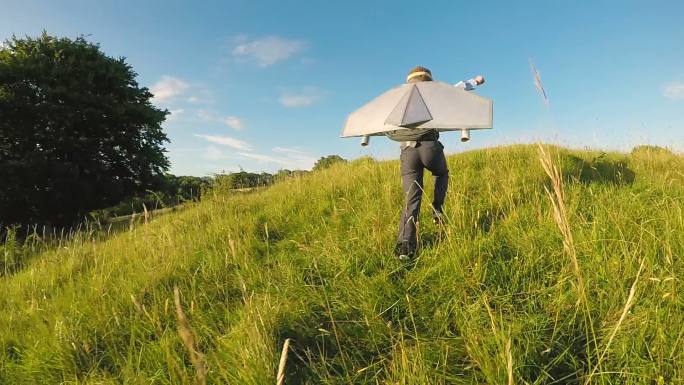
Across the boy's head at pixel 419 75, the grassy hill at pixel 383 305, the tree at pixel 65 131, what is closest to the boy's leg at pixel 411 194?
the grassy hill at pixel 383 305

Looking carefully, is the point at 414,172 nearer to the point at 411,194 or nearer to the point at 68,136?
the point at 411,194

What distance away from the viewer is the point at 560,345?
2184 mm

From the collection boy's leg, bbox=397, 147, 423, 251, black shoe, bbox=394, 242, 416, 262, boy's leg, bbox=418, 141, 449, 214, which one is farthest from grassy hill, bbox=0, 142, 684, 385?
boy's leg, bbox=418, 141, 449, 214

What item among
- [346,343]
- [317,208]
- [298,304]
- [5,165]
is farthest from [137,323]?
[5,165]

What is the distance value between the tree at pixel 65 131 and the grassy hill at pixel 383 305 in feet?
43.9

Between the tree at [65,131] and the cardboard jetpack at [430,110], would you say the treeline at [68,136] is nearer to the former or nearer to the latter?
the tree at [65,131]

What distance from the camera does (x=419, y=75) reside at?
3.76 meters

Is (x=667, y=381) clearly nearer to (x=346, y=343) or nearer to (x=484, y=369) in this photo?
(x=484, y=369)

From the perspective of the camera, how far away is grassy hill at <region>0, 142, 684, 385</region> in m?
2.09

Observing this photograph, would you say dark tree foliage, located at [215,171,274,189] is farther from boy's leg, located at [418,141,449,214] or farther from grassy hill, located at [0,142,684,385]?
boy's leg, located at [418,141,449,214]

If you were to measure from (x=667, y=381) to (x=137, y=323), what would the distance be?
374 cm

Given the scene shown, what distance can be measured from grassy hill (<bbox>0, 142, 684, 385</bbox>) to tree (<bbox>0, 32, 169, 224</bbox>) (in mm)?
13392

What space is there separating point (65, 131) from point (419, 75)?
19.4 m

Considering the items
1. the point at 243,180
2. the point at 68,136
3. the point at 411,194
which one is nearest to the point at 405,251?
the point at 411,194
